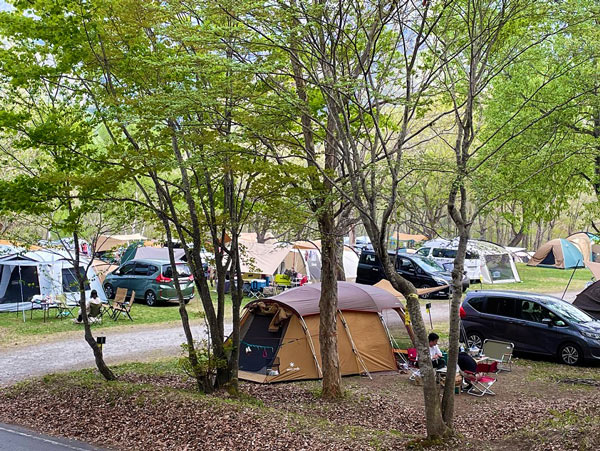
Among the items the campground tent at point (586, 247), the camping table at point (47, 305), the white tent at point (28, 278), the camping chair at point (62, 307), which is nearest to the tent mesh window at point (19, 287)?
the white tent at point (28, 278)

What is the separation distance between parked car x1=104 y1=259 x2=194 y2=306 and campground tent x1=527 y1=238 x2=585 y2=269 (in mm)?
26641

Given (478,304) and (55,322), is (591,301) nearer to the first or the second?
(478,304)

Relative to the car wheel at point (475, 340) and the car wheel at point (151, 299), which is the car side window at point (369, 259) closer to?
the car wheel at point (151, 299)

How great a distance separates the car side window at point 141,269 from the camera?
2122 cm

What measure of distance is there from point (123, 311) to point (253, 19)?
13.1 meters

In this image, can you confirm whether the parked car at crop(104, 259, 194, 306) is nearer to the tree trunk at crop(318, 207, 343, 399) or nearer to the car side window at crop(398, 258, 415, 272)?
the car side window at crop(398, 258, 415, 272)

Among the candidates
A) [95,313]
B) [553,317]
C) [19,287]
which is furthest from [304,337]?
[19,287]

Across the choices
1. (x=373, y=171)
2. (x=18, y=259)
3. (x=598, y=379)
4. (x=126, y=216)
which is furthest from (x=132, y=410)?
(x=18, y=259)

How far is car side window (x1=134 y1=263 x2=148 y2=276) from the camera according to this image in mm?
21219

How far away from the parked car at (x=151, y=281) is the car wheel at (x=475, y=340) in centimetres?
1007

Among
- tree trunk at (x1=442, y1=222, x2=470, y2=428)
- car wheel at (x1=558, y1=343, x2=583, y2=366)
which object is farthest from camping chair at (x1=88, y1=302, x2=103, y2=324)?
car wheel at (x1=558, y1=343, x2=583, y2=366)

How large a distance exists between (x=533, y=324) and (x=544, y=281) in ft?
59.1

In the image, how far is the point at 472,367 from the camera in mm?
10938

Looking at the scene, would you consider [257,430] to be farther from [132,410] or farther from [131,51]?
[131,51]
